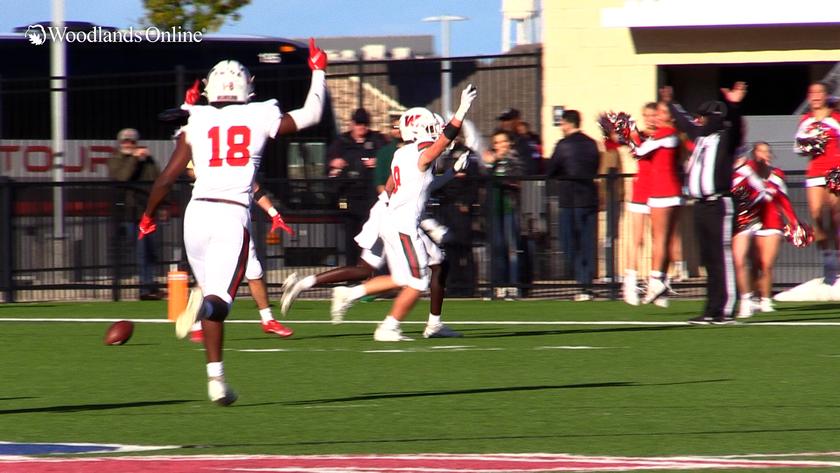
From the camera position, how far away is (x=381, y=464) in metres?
6.66

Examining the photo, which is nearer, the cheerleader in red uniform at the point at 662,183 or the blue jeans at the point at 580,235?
the cheerleader in red uniform at the point at 662,183

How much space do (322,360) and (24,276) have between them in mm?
8273

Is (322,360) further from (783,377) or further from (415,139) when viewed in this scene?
(783,377)

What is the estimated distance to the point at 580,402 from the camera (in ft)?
28.7

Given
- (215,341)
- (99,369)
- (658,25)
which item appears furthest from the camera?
(658,25)

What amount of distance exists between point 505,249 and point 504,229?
8.6 inches

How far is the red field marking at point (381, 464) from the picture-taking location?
653 cm

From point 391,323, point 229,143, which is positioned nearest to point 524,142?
A: point 391,323

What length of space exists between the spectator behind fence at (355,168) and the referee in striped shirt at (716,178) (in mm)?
5252

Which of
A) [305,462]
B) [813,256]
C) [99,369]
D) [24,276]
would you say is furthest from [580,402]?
[24,276]

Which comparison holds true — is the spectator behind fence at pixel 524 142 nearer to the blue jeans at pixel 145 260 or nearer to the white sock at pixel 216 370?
the blue jeans at pixel 145 260

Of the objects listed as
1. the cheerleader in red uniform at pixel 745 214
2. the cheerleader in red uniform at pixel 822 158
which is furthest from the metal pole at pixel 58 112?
the cheerleader in red uniform at pixel 822 158

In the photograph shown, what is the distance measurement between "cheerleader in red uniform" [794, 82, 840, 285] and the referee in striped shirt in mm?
3312

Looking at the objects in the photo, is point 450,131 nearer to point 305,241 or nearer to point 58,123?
point 305,241
